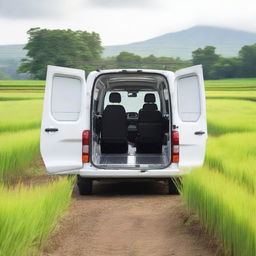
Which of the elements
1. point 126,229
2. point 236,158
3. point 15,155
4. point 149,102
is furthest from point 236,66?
point 126,229

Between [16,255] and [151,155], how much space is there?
7024 millimetres

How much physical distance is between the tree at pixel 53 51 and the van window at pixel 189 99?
380ft

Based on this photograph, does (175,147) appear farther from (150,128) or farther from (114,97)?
(114,97)

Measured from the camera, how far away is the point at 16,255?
5.71 metres

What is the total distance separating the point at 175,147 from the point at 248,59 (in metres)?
119

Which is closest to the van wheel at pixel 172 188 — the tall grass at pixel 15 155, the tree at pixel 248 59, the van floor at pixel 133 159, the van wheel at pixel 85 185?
the van floor at pixel 133 159

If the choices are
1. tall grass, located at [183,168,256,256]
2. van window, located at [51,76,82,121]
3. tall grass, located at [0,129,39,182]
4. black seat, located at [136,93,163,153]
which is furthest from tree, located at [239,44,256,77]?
tall grass, located at [183,168,256,256]

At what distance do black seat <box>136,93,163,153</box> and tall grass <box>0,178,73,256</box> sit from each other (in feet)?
14.9

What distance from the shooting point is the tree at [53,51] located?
13200 centimetres

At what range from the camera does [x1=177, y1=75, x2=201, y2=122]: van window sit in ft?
37.1

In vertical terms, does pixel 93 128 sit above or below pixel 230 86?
below

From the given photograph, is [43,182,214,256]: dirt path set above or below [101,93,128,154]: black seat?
below

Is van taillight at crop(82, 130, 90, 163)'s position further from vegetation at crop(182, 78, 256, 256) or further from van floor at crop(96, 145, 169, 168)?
vegetation at crop(182, 78, 256, 256)

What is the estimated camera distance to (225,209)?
6496 millimetres
